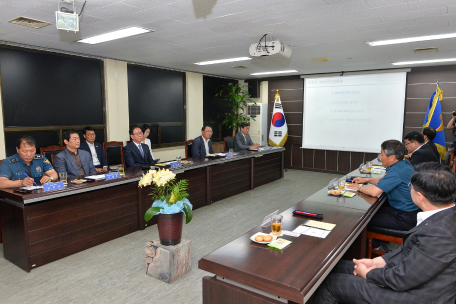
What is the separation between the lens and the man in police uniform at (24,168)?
298 centimetres

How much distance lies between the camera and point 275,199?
541cm

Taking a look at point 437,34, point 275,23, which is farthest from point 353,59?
point 275,23

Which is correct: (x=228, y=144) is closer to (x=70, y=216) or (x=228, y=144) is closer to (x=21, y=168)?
(x=70, y=216)

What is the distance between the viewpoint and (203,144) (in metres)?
5.65

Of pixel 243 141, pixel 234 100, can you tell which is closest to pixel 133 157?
pixel 243 141

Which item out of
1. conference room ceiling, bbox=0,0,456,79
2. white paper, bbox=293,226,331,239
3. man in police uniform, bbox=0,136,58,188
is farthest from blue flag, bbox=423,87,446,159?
man in police uniform, bbox=0,136,58,188

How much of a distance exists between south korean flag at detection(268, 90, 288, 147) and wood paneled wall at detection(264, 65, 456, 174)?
0.26 m

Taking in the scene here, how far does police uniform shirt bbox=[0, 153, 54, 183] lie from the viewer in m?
3.04

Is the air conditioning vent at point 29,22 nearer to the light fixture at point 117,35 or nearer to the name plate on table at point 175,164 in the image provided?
the light fixture at point 117,35

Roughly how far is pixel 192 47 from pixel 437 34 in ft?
11.4

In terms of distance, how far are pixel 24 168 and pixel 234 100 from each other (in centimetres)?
596

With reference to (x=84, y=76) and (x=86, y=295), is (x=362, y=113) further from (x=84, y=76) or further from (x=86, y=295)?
(x=86, y=295)

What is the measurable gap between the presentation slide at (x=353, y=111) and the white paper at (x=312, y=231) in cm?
A: 618

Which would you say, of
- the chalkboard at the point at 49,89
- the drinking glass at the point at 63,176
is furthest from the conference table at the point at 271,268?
the chalkboard at the point at 49,89
